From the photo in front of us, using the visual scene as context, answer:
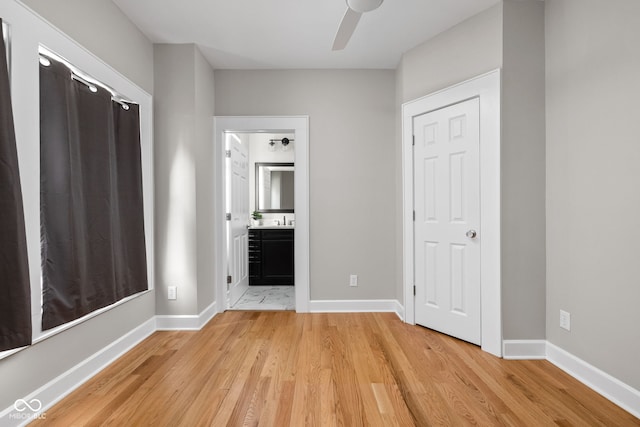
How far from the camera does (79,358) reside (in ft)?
7.08

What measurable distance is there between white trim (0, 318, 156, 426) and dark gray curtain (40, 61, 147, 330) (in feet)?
1.12

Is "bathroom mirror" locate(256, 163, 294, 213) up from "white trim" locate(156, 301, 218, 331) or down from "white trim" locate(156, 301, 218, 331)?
up

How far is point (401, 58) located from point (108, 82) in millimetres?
2634

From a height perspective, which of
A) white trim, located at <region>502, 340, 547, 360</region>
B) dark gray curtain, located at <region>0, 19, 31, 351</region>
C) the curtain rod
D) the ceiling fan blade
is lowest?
white trim, located at <region>502, 340, 547, 360</region>

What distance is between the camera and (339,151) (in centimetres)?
369

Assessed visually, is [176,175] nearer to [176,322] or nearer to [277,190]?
[176,322]

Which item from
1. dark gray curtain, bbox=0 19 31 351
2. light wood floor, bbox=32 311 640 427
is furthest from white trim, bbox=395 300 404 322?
dark gray curtain, bbox=0 19 31 351

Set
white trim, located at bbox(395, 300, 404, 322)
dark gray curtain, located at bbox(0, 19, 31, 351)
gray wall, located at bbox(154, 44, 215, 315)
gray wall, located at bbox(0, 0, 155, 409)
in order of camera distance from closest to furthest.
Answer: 1. dark gray curtain, located at bbox(0, 19, 31, 351)
2. gray wall, located at bbox(0, 0, 155, 409)
3. gray wall, located at bbox(154, 44, 215, 315)
4. white trim, located at bbox(395, 300, 404, 322)

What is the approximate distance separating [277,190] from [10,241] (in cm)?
411

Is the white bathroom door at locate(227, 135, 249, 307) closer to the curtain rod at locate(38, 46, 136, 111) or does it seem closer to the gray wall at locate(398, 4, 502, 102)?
the curtain rod at locate(38, 46, 136, 111)

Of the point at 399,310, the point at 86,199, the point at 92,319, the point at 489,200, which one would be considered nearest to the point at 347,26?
the point at 489,200

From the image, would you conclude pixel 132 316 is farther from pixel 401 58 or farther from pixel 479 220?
pixel 401 58

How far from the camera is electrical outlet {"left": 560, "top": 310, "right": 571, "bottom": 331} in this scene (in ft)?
7.53

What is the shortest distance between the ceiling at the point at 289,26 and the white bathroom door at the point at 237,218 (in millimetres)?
1096
